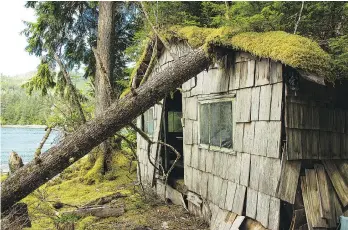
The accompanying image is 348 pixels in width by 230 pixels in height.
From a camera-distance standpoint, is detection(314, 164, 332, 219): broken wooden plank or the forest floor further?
the forest floor

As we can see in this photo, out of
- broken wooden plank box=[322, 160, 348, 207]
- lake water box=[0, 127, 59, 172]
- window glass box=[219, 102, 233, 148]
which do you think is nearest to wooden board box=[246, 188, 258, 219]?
window glass box=[219, 102, 233, 148]

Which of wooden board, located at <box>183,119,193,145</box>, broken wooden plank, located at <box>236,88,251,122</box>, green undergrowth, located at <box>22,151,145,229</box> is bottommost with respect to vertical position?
green undergrowth, located at <box>22,151,145,229</box>

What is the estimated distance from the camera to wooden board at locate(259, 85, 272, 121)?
4828mm

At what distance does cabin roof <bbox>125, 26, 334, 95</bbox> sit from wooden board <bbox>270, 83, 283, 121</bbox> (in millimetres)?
476

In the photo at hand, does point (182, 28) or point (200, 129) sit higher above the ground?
point (182, 28)

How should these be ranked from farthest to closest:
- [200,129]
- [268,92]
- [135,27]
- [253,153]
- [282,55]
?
1. [135,27]
2. [200,129]
3. [253,153]
4. [268,92]
5. [282,55]

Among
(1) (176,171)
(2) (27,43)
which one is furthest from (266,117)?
(2) (27,43)

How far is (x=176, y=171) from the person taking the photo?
961 centimetres

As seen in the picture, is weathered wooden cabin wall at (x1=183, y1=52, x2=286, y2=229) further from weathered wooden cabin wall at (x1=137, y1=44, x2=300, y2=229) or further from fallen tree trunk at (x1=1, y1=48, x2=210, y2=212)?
fallen tree trunk at (x1=1, y1=48, x2=210, y2=212)

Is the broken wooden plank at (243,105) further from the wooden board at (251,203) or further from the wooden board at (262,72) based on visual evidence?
the wooden board at (251,203)

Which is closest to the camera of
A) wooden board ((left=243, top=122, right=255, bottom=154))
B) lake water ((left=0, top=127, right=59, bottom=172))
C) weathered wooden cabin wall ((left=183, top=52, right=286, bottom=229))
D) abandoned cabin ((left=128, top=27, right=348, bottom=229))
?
abandoned cabin ((left=128, top=27, right=348, bottom=229))

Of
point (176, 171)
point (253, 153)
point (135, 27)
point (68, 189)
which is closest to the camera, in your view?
point (253, 153)

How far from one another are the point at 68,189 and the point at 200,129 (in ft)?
20.4

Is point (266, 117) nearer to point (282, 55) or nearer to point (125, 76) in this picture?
point (282, 55)
